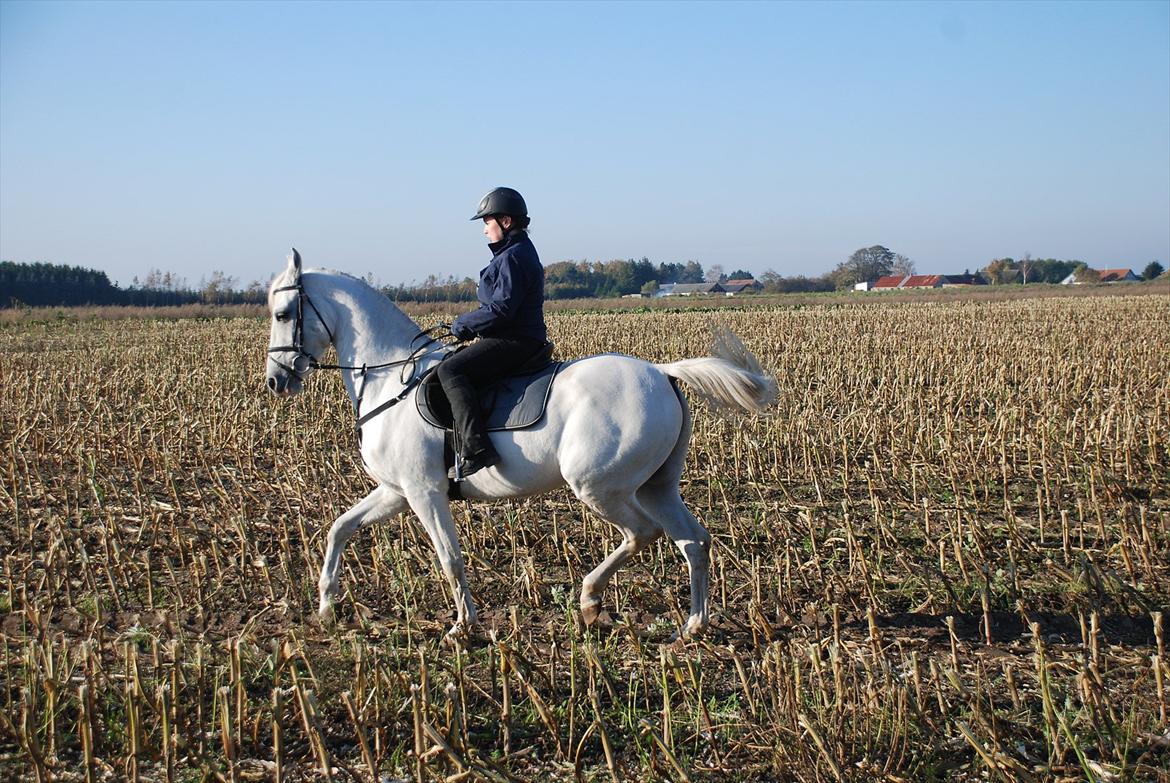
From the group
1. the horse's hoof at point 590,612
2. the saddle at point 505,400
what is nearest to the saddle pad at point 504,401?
the saddle at point 505,400

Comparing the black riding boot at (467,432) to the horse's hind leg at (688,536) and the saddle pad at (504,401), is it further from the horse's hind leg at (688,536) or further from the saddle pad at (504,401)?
the horse's hind leg at (688,536)

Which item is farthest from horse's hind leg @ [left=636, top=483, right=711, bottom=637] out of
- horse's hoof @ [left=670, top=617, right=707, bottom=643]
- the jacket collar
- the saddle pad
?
the jacket collar

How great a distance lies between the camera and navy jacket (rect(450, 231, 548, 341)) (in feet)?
19.1

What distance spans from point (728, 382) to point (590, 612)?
5.31 feet

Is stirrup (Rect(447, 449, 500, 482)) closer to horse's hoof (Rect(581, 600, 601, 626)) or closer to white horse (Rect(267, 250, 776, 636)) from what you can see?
white horse (Rect(267, 250, 776, 636))

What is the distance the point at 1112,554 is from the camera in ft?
22.7

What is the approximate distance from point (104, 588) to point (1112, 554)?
276 inches

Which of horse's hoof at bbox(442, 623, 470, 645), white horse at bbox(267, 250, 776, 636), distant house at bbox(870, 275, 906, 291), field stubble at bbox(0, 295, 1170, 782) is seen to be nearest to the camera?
field stubble at bbox(0, 295, 1170, 782)

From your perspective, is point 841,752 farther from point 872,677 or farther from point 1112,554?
point 1112,554

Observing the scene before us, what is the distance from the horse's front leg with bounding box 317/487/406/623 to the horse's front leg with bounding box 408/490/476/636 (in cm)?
23

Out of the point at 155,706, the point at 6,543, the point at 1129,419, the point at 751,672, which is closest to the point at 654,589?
the point at 751,672

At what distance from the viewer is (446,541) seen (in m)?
5.82

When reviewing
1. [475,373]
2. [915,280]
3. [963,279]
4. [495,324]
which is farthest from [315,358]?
[963,279]

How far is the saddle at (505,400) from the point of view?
581 cm
